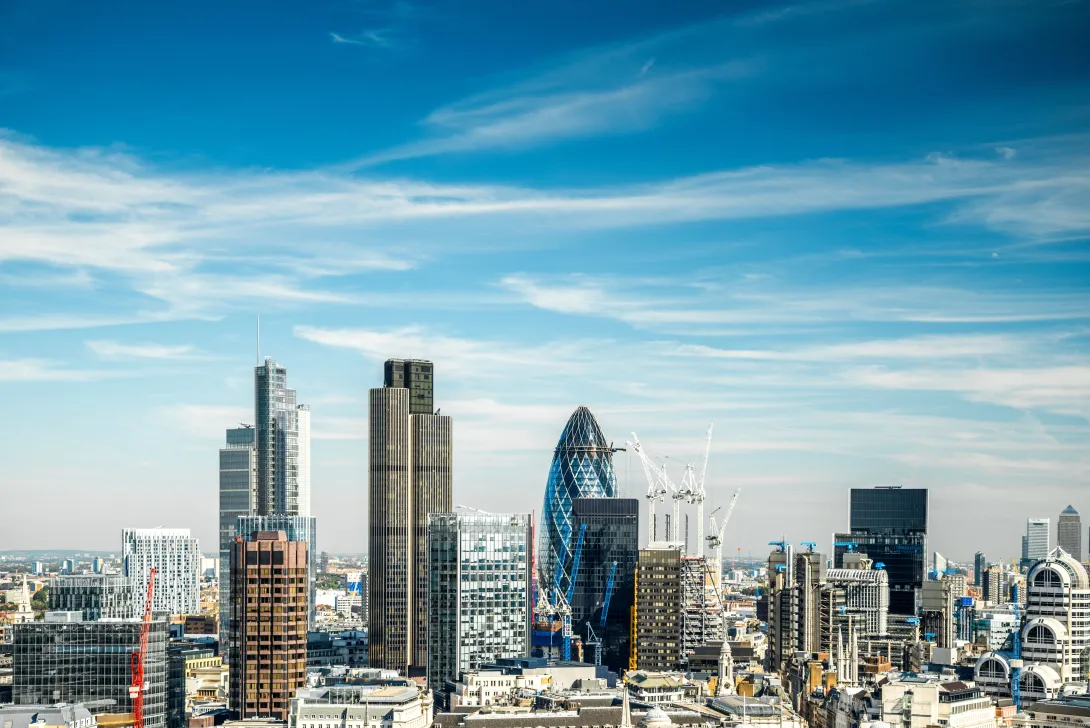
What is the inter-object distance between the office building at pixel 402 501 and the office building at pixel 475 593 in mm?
19745

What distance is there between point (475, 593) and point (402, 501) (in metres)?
32.6

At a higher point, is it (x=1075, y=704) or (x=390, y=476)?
(x=390, y=476)

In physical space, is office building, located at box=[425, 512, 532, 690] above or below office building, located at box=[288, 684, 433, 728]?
above

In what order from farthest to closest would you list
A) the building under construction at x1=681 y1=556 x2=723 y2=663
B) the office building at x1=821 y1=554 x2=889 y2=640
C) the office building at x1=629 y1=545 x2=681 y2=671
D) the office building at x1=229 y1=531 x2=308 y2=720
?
the building under construction at x1=681 y1=556 x2=723 y2=663 → the office building at x1=821 y1=554 x2=889 y2=640 → the office building at x1=629 y1=545 x2=681 y2=671 → the office building at x1=229 y1=531 x2=308 y2=720

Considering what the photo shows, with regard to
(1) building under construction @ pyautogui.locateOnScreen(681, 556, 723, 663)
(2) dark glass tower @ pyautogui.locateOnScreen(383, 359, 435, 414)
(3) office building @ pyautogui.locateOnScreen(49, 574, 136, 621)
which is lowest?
(1) building under construction @ pyautogui.locateOnScreen(681, 556, 723, 663)

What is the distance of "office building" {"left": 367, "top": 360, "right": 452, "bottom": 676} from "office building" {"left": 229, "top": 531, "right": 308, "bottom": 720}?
134 ft

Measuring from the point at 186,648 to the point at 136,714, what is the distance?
189ft

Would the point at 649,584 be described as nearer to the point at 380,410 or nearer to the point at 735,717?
the point at 380,410

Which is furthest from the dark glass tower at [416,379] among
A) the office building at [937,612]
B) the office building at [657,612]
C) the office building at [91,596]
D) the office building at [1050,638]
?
the office building at [1050,638]

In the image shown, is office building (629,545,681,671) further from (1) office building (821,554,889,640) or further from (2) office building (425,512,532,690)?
(2) office building (425,512,532,690)

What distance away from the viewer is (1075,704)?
371 feet

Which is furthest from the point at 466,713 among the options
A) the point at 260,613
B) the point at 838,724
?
the point at 838,724

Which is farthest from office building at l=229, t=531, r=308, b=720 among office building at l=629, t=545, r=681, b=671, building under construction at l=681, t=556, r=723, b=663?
building under construction at l=681, t=556, r=723, b=663

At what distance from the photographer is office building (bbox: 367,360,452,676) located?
6939 inches
